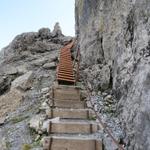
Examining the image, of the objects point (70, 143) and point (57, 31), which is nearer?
point (70, 143)

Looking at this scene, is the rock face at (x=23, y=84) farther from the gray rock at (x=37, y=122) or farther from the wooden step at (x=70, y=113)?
the wooden step at (x=70, y=113)

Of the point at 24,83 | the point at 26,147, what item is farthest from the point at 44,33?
the point at 26,147

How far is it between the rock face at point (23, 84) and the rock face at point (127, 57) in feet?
7.72

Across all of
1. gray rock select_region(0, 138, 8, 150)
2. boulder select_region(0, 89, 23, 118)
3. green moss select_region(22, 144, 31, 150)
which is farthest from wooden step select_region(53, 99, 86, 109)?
green moss select_region(22, 144, 31, 150)

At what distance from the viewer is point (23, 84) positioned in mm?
14188

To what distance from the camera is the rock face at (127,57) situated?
6773mm

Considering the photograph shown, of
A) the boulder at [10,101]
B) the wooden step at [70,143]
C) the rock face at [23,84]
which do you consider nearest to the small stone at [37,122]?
the rock face at [23,84]

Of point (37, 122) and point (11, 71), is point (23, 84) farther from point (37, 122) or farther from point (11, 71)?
point (37, 122)

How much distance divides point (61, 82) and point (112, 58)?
11.9ft

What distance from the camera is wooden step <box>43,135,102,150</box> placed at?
781 cm

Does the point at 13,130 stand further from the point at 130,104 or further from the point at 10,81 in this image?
the point at 10,81

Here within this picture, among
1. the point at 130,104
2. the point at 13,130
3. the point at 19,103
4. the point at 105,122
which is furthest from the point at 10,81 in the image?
the point at 130,104

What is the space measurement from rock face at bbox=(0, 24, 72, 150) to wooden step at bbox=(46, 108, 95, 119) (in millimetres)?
867

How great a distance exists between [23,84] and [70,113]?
4.90m
